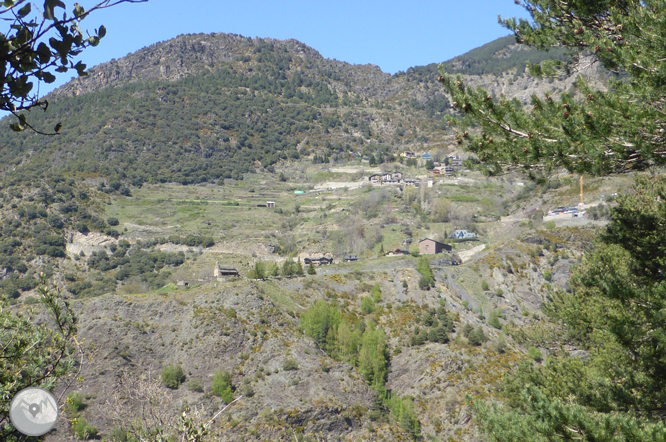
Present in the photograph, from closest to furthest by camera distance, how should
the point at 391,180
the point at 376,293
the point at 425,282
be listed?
the point at 376,293
the point at 425,282
the point at 391,180

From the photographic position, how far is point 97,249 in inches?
2837

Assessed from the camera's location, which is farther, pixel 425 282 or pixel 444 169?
pixel 444 169

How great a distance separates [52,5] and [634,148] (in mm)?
5716

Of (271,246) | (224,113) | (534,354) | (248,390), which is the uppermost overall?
(224,113)

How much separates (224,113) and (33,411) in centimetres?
14680

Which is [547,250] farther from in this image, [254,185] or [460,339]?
[254,185]

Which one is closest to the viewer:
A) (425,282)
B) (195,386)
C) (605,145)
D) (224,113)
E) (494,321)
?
(605,145)

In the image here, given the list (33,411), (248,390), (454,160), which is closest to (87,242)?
(248,390)

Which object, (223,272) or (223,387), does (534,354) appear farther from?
(223,272)

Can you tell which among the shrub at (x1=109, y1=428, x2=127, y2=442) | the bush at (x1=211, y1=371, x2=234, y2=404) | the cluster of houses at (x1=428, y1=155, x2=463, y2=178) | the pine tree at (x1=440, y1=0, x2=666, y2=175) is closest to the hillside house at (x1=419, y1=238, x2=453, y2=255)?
the bush at (x1=211, y1=371, x2=234, y2=404)

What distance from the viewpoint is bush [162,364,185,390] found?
28105 millimetres

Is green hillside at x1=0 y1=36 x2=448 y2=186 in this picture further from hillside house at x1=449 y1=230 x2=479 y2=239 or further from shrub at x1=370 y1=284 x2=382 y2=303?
shrub at x1=370 y1=284 x2=382 y2=303

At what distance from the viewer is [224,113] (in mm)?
144375

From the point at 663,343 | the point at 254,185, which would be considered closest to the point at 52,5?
the point at 663,343
